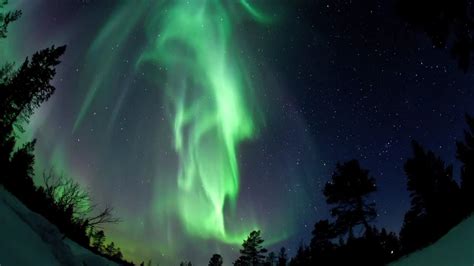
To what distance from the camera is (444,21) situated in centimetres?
976

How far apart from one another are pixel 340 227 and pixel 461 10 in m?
24.9

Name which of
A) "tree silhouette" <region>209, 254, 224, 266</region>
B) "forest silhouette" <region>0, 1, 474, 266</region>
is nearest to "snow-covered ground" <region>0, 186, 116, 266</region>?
"forest silhouette" <region>0, 1, 474, 266</region>

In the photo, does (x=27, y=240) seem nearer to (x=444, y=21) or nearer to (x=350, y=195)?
(x=444, y=21)

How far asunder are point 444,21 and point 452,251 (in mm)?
7200

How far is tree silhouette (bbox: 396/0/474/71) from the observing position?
9516mm

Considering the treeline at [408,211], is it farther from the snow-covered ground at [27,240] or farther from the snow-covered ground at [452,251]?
the snow-covered ground at [27,240]

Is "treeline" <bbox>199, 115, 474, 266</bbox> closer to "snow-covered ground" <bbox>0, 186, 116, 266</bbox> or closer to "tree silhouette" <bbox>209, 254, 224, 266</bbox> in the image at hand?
"snow-covered ground" <bbox>0, 186, 116, 266</bbox>

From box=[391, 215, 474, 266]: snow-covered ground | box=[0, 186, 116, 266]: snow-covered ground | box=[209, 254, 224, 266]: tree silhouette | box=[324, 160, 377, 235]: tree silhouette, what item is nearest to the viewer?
box=[0, 186, 116, 266]: snow-covered ground

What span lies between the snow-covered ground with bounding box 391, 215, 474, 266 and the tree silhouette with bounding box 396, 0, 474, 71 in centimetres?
545

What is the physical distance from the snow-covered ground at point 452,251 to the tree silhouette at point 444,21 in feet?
17.9

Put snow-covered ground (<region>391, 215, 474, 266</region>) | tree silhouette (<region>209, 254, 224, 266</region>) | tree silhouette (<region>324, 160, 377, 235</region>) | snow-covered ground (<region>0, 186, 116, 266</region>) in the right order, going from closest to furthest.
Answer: snow-covered ground (<region>0, 186, 116, 266</region>)
snow-covered ground (<region>391, 215, 474, 266</region>)
tree silhouette (<region>324, 160, 377, 235</region>)
tree silhouette (<region>209, 254, 224, 266</region>)

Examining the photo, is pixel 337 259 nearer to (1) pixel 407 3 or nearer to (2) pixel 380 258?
(2) pixel 380 258

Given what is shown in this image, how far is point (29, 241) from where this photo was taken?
912 centimetres

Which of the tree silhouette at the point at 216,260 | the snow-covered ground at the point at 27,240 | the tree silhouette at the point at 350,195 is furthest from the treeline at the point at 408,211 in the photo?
the tree silhouette at the point at 216,260
